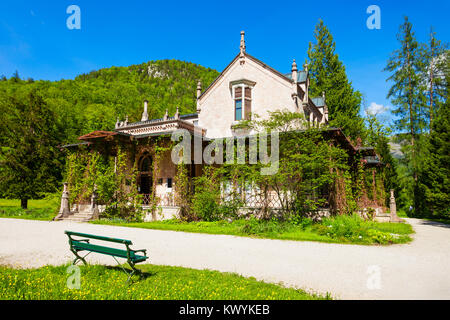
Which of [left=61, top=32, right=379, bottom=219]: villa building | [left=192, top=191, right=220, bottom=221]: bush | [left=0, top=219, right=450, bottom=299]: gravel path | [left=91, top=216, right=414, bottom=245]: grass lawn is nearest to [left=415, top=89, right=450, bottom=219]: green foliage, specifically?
[left=61, top=32, right=379, bottom=219]: villa building

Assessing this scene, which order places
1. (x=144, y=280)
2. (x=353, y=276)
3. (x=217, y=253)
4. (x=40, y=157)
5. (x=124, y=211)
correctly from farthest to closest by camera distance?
(x=40, y=157) < (x=124, y=211) < (x=217, y=253) < (x=353, y=276) < (x=144, y=280)

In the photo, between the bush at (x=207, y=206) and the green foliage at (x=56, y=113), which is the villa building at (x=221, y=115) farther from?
the green foliage at (x=56, y=113)

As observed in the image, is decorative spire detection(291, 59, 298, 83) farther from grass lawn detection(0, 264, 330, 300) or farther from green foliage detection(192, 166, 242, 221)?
grass lawn detection(0, 264, 330, 300)

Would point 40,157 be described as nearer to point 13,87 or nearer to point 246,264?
point 246,264

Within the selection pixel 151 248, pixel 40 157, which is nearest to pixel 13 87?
pixel 40 157

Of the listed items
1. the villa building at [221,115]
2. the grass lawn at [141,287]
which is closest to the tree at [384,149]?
the villa building at [221,115]

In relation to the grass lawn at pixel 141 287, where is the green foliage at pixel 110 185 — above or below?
above

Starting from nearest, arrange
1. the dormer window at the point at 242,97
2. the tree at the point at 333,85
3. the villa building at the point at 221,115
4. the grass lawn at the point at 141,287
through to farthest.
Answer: the grass lawn at the point at 141,287 < the villa building at the point at 221,115 < the dormer window at the point at 242,97 < the tree at the point at 333,85

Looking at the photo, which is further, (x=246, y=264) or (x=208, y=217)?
(x=208, y=217)

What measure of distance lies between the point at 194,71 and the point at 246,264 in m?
80.8

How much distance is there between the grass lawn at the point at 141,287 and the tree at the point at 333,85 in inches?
1150

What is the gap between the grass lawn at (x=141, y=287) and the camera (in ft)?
14.7

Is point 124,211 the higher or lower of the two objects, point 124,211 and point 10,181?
the lower
